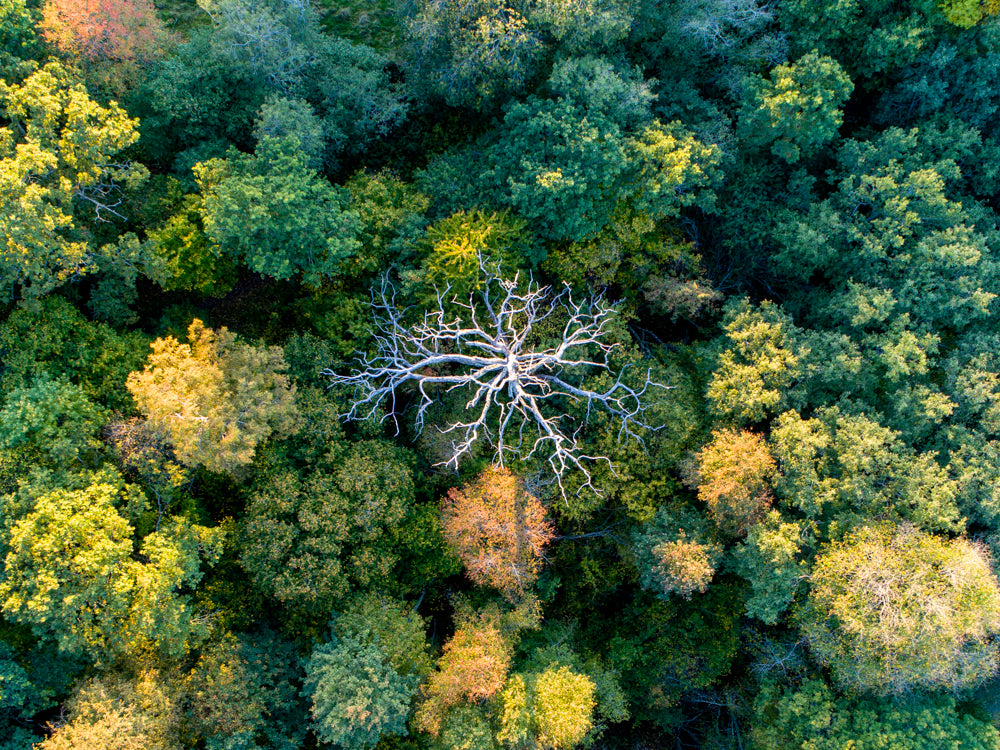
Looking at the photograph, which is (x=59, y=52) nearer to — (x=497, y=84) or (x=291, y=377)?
(x=291, y=377)

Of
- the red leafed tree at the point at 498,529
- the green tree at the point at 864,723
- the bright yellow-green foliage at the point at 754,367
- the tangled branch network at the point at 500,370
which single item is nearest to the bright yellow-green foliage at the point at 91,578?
the tangled branch network at the point at 500,370

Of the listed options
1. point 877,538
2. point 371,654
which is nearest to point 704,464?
point 877,538

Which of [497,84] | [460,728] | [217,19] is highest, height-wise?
[497,84]

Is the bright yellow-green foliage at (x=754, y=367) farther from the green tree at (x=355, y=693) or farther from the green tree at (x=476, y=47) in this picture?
the green tree at (x=355, y=693)

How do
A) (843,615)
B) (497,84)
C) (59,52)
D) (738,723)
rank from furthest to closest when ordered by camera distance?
(738,723)
(497,84)
(59,52)
(843,615)

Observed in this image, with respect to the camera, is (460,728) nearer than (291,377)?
Yes

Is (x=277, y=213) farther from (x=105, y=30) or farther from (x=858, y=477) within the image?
(x=858, y=477)
